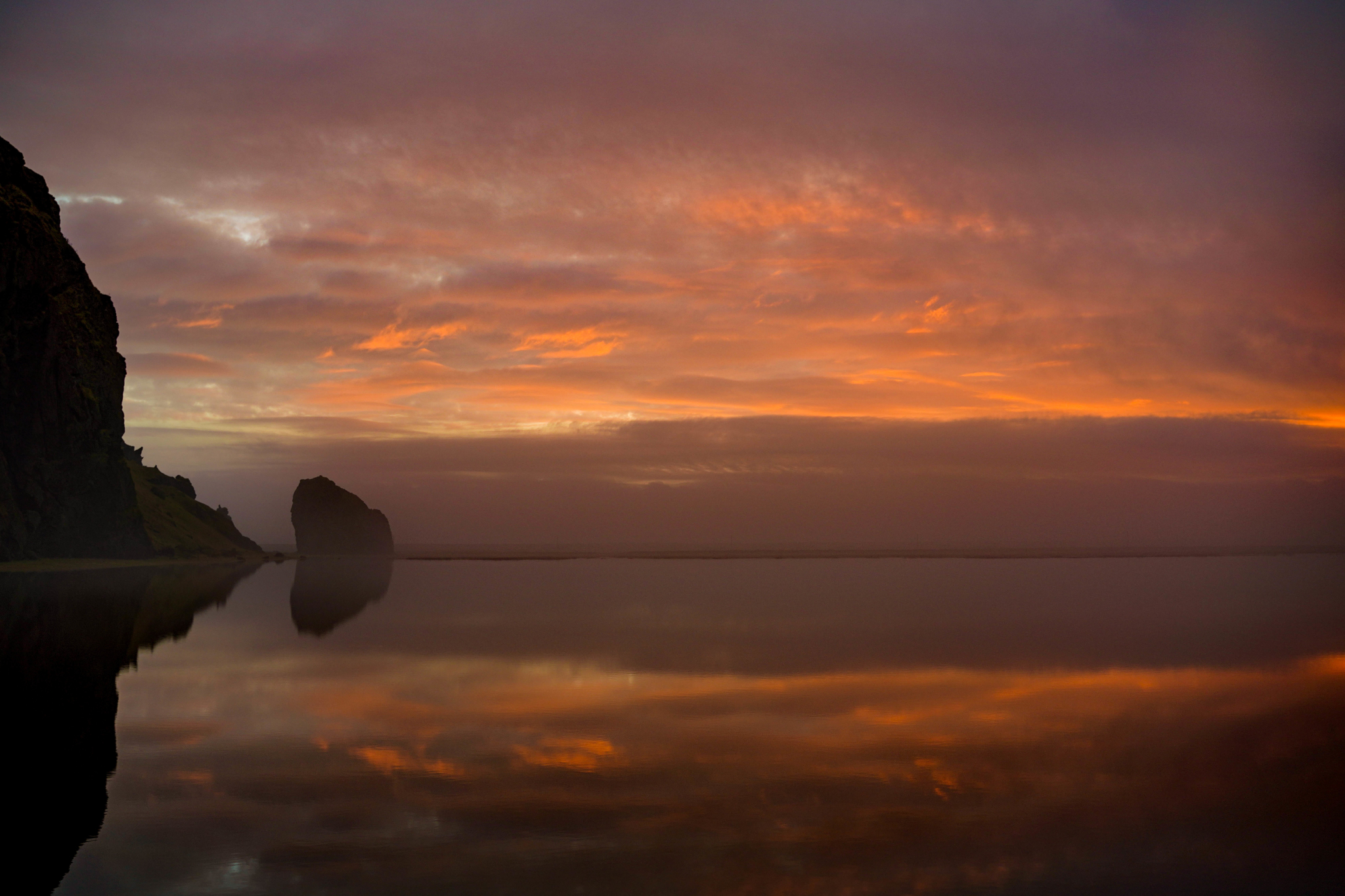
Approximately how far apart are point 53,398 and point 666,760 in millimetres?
136912

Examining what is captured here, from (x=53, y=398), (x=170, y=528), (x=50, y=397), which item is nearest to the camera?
(x=50, y=397)

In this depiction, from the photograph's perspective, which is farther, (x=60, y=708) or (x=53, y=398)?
(x=53, y=398)

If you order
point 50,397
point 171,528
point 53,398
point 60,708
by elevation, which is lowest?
point 171,528

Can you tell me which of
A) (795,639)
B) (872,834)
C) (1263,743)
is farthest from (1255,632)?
(872,834)

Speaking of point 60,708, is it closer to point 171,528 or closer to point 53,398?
point 53,398

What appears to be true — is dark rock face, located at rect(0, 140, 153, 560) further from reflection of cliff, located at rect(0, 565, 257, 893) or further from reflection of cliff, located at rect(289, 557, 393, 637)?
reflection of cliff, located at rect(0, 565, 257, 893)

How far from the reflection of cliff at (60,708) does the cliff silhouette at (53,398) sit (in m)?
66.3

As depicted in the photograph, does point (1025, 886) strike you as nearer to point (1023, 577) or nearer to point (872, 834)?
point (872, 834)

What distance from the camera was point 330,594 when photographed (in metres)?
84.4

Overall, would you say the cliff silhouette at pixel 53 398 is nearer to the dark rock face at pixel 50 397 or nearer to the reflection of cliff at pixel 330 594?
the dark rock face at pixel 50 397

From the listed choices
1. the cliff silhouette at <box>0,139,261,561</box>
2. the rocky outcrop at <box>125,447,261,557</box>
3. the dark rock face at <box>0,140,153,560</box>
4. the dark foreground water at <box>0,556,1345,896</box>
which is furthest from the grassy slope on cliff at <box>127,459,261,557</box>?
the dark foreground water at <box>0,556,1345,896</box>

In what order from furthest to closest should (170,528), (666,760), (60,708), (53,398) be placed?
(170,528), (53,398), (60,708), (666,760)

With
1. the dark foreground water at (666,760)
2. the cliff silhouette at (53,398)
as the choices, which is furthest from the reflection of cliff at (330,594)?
the cliff silhouette at (53,398)

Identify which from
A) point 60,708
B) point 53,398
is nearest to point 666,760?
point 60,708
